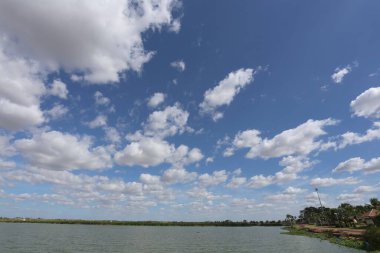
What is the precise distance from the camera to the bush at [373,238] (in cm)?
5453

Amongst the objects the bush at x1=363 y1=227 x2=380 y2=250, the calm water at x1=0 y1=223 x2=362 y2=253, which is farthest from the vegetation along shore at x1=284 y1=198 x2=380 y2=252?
the calm water at x1=0 y1=223 x2=362 y2=253

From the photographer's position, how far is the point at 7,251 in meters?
53.0

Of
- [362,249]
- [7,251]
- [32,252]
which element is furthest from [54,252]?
[362,249]

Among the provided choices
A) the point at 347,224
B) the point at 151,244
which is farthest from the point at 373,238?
the point at 347,224

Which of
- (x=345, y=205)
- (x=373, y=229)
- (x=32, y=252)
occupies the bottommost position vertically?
(x=32, y=252)

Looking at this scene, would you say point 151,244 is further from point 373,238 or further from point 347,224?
point 347,224

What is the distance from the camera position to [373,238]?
55.4m

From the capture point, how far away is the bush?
54531 millimetres

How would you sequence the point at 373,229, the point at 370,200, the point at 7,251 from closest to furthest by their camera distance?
1. the point at 7,251
2. the point at 373,229
3. the point at 370,200

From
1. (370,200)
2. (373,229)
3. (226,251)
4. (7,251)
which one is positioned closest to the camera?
(7,251)

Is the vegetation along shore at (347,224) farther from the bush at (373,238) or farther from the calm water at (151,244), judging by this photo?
the calm water at (151,244)

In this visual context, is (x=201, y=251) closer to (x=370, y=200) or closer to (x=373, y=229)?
(x=373, y=229)

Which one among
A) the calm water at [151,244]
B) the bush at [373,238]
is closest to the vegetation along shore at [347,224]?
the bush at [373,238]

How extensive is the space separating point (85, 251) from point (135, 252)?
916cm
